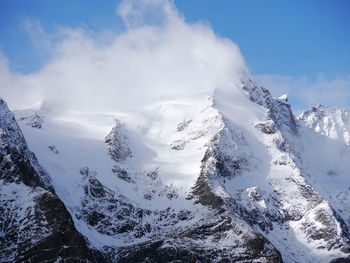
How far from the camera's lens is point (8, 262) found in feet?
654
